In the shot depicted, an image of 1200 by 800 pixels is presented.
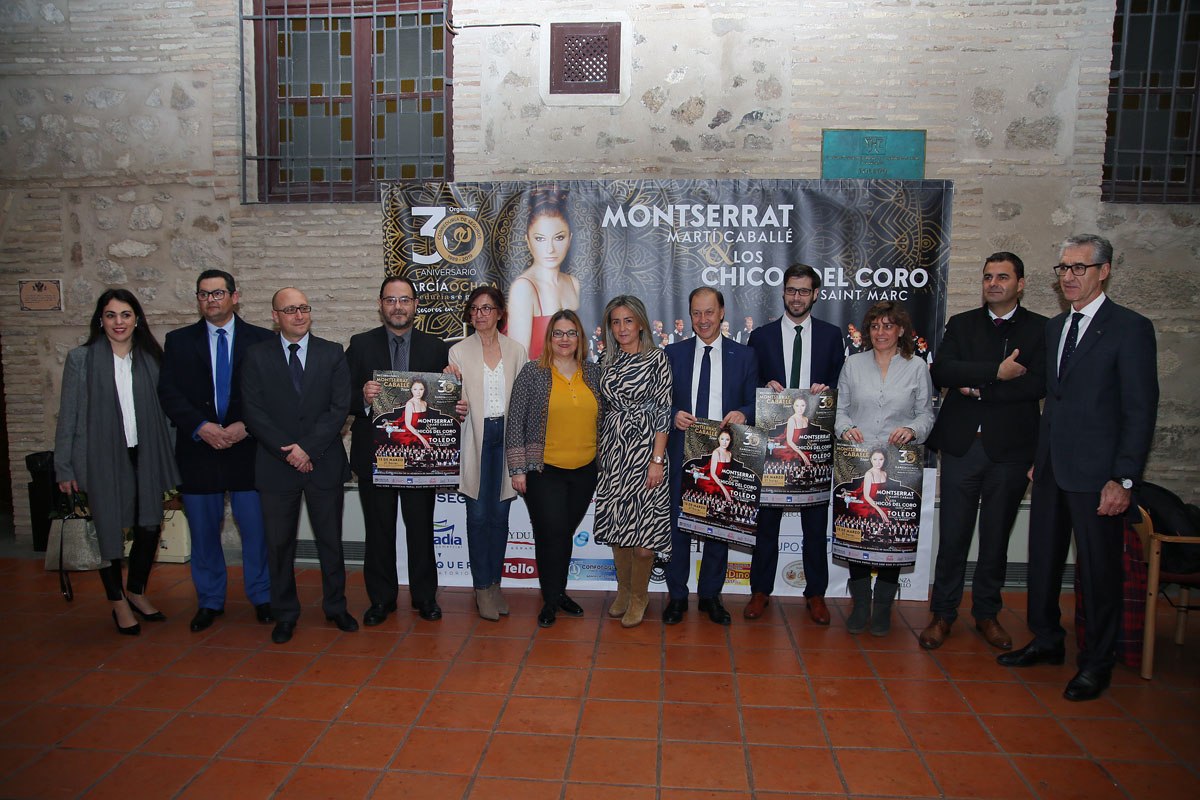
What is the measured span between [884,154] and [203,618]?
5.08m

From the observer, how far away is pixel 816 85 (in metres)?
5.28

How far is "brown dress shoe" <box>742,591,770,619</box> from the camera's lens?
4.45 meters

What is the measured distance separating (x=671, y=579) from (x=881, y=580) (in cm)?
114

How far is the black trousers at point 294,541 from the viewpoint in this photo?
161 inches

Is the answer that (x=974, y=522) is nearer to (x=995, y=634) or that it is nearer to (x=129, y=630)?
(x=995, y=634)

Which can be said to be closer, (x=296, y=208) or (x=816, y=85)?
(x=816, y=85)

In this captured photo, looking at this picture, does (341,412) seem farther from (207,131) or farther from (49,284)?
(49,284)

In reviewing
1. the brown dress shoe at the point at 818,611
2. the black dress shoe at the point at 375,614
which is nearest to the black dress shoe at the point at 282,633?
the black dress shoe at the point at 375,614

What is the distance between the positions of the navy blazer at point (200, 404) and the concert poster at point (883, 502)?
317 cm

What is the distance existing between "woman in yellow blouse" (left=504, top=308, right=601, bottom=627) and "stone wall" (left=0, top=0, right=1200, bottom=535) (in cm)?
192

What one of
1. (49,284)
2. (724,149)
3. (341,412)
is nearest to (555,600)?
(341,412)

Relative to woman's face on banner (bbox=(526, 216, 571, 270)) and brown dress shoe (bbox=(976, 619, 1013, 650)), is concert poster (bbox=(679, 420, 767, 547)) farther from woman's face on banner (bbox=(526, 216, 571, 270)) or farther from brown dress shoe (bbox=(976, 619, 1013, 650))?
woman's face on banner (bbox=(526, 216, 571, 270))

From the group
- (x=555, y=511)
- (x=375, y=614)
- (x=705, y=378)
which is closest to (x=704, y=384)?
(x=705, y=378)

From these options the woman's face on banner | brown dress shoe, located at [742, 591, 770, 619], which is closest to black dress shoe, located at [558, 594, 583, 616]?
brown dress shoe, located at [742, 591, 770, 619]
